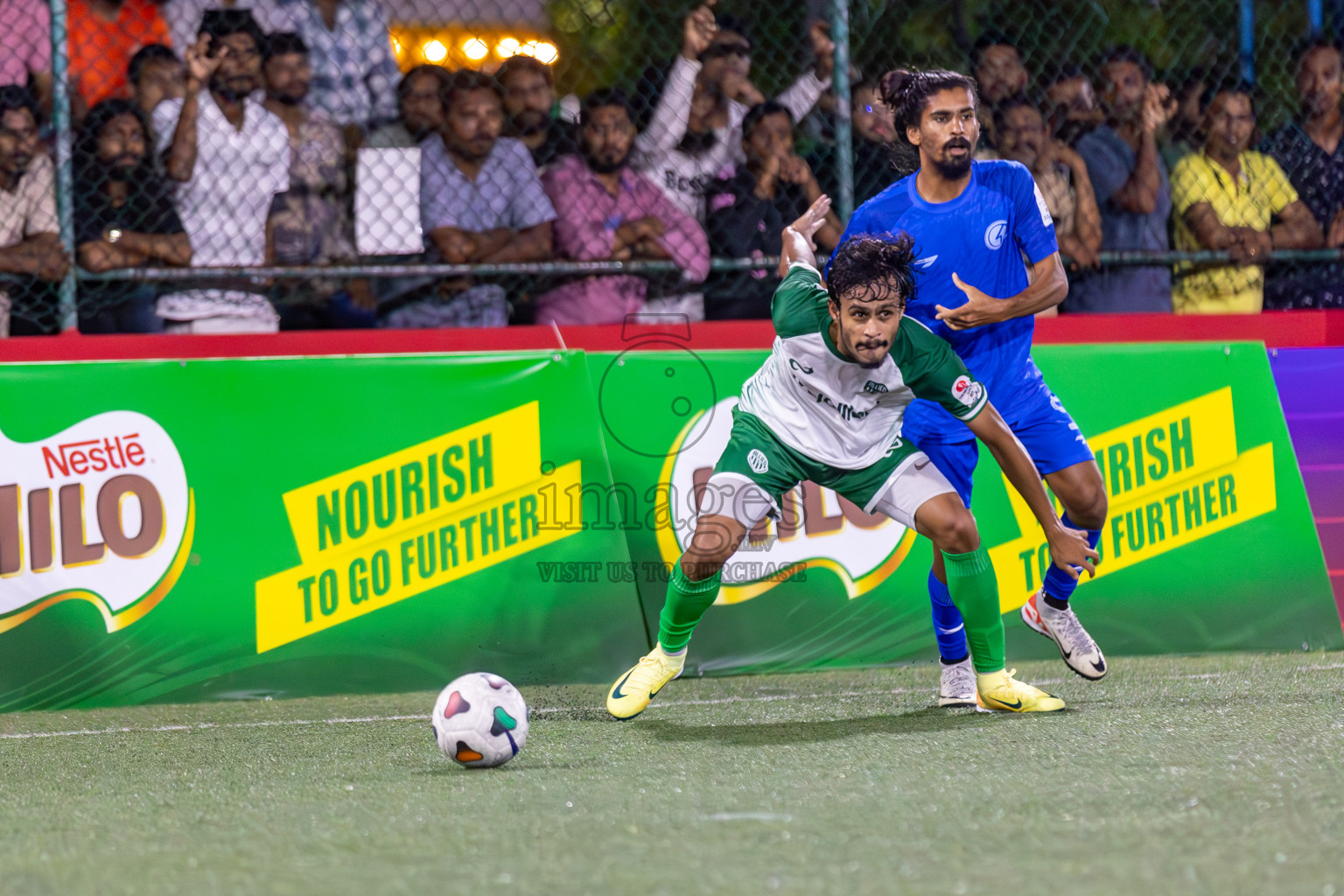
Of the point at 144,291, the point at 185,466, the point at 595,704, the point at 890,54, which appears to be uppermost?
the point at 890,54

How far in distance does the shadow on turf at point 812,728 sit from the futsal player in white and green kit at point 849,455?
0.57 ft

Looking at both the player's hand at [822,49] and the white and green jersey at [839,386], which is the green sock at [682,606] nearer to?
the white and green jersey at [839,386]

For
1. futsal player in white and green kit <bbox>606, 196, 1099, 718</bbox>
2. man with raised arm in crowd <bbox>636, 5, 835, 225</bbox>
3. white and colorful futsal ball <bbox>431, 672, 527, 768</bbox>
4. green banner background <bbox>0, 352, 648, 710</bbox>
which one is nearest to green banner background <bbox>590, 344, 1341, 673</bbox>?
green banner background <bbox>0, 352, 648, 710</bbox>

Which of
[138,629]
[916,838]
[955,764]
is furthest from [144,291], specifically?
[916,838]

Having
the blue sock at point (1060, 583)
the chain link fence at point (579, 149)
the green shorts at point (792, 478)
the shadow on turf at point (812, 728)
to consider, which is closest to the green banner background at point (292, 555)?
the chain link fence at point (579, 149)

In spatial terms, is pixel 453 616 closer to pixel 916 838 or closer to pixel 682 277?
pixel 682 277

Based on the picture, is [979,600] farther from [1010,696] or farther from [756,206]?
[756,206]

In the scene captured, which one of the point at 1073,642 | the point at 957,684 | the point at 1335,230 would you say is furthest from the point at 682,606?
the point at 1335,230

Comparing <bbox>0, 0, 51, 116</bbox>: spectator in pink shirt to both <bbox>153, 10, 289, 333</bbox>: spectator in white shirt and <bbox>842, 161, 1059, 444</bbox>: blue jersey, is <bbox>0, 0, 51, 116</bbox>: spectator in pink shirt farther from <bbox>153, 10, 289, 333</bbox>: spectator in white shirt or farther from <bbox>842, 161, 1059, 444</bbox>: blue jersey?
<bbox>842, 161, 1059, 444</bbox>: blue jersey

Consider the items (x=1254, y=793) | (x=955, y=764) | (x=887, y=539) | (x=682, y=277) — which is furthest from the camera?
(x=682, y=277)

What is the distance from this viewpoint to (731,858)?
8.45 ft

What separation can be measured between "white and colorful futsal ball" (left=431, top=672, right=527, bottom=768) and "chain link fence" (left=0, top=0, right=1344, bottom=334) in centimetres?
266

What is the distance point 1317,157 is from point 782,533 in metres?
3.50

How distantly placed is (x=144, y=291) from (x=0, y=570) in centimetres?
142
